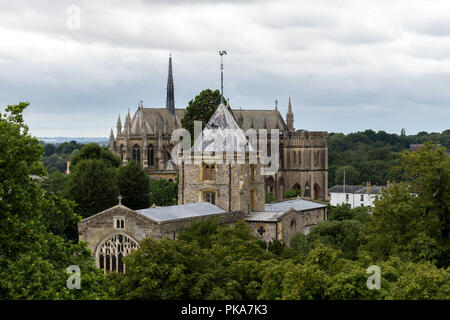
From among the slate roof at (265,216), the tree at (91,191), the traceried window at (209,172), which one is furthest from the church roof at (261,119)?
the slate roof at (265,216)

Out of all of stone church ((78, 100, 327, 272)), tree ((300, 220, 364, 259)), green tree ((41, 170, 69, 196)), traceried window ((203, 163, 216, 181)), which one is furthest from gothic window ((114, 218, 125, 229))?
green tree ((41, 170, 69, 196))

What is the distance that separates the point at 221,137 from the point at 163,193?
28.9 meters

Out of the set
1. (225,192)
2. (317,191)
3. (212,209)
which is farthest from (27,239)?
(317,191)

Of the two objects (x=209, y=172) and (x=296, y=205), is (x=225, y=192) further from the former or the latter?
(x=296, y=205)

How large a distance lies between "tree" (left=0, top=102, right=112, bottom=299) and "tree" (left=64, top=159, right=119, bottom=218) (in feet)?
130

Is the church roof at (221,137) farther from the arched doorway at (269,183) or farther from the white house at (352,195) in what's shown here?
the white house at (352,195)

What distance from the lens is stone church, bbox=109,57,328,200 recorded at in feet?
365

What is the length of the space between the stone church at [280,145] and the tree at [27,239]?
277ft

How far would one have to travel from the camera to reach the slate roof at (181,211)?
45.5 m

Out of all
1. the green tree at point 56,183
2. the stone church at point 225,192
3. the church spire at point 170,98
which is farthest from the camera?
the church spire at point 170,98

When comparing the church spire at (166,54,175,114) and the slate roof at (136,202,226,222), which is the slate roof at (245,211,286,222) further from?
the church spire at (166,54,175,114)

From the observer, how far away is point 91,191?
2586 inches

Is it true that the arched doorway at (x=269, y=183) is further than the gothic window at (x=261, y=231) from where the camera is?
Yes
